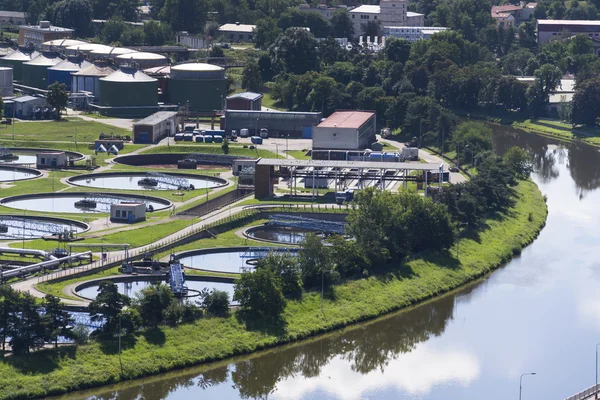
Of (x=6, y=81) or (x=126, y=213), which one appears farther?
(x=6, y=81)

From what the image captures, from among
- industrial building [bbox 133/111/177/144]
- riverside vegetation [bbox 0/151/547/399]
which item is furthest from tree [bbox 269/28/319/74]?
riverside vegetation [bbox 0/151/547/399]

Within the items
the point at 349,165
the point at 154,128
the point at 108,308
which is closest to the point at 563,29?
the point at 154,128

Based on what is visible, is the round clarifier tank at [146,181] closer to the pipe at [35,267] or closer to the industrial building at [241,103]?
the pipe at [35,267]

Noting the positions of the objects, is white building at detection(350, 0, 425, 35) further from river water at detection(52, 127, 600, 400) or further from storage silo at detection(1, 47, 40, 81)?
river water at detection(52, 127, 600, 400)

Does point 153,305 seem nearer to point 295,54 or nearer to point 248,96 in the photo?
point 248,96

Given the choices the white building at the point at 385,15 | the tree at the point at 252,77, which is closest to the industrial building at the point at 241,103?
the tree at the point at 252,77

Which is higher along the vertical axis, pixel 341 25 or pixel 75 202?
pixel 341 25
